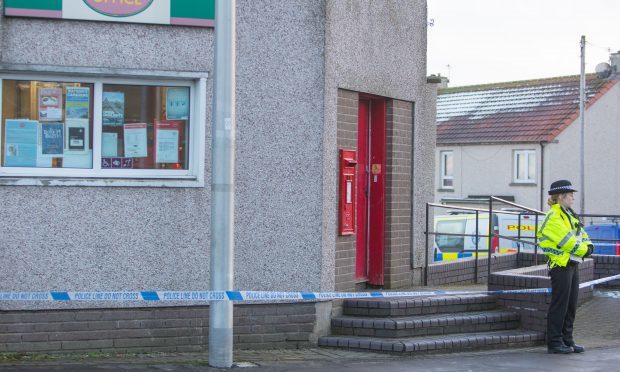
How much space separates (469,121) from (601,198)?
6425 mm

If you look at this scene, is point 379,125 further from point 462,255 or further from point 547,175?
point 547,175

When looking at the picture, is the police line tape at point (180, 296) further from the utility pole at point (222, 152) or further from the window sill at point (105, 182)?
the window sill at point (105, 182)

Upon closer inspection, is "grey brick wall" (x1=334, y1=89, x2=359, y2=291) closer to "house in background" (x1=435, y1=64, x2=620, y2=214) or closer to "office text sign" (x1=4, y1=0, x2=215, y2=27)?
"office text sign" (x1=4, y1=0, x2=215, y2=27)

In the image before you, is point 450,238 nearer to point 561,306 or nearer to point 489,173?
point 561,306

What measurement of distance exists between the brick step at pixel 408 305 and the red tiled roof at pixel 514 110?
92.9 ft

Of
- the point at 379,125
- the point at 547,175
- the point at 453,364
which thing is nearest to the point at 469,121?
the point at 547,175

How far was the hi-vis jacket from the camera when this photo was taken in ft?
33.4

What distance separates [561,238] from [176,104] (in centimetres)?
415

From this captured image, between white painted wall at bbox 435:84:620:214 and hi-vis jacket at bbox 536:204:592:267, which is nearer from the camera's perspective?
hi-vis jacket at bbox 536:204:592:267

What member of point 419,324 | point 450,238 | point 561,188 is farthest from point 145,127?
point 450,238

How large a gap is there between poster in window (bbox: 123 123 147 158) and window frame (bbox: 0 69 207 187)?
0.57 feet

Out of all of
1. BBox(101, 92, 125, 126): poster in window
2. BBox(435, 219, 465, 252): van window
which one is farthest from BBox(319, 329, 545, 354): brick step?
BBox(435, 219, 465, 252): van window

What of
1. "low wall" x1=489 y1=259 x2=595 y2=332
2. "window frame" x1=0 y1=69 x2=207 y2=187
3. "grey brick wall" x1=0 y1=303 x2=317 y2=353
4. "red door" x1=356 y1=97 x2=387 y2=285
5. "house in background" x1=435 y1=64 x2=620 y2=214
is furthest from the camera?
"house in background" x1=435 y1=64 x2=620 y2=214

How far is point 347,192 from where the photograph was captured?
1077cm
